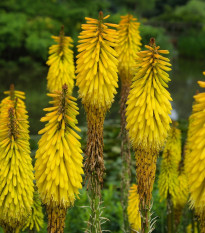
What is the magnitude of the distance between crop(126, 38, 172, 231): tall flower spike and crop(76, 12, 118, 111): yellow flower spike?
0.40 m

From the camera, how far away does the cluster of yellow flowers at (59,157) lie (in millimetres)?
3434

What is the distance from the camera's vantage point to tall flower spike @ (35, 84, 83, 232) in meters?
3.44

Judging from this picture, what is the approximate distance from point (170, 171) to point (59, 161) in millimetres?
2486

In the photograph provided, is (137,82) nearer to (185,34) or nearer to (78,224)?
(78,224)

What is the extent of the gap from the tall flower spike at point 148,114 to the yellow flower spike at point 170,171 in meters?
1.71

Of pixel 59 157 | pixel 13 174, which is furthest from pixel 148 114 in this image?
pixel 13 174

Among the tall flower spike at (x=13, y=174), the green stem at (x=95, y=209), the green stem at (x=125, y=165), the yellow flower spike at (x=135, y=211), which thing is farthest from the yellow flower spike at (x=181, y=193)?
the tall flower spike at (x=13, y=174)

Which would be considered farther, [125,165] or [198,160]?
[125,165]

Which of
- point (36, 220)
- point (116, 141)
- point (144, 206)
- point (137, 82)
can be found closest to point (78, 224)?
point (36, 220)

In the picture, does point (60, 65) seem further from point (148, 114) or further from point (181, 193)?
point (181, 193)

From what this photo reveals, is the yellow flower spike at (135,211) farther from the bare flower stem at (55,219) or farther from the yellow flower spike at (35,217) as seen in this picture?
the bare flower stem at (55,219)

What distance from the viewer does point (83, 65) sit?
4.07 metres

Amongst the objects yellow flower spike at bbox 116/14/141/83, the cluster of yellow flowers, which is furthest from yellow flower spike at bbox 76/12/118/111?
yellow flower spike at bbox 116/14/141/83

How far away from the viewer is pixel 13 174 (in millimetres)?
3779
